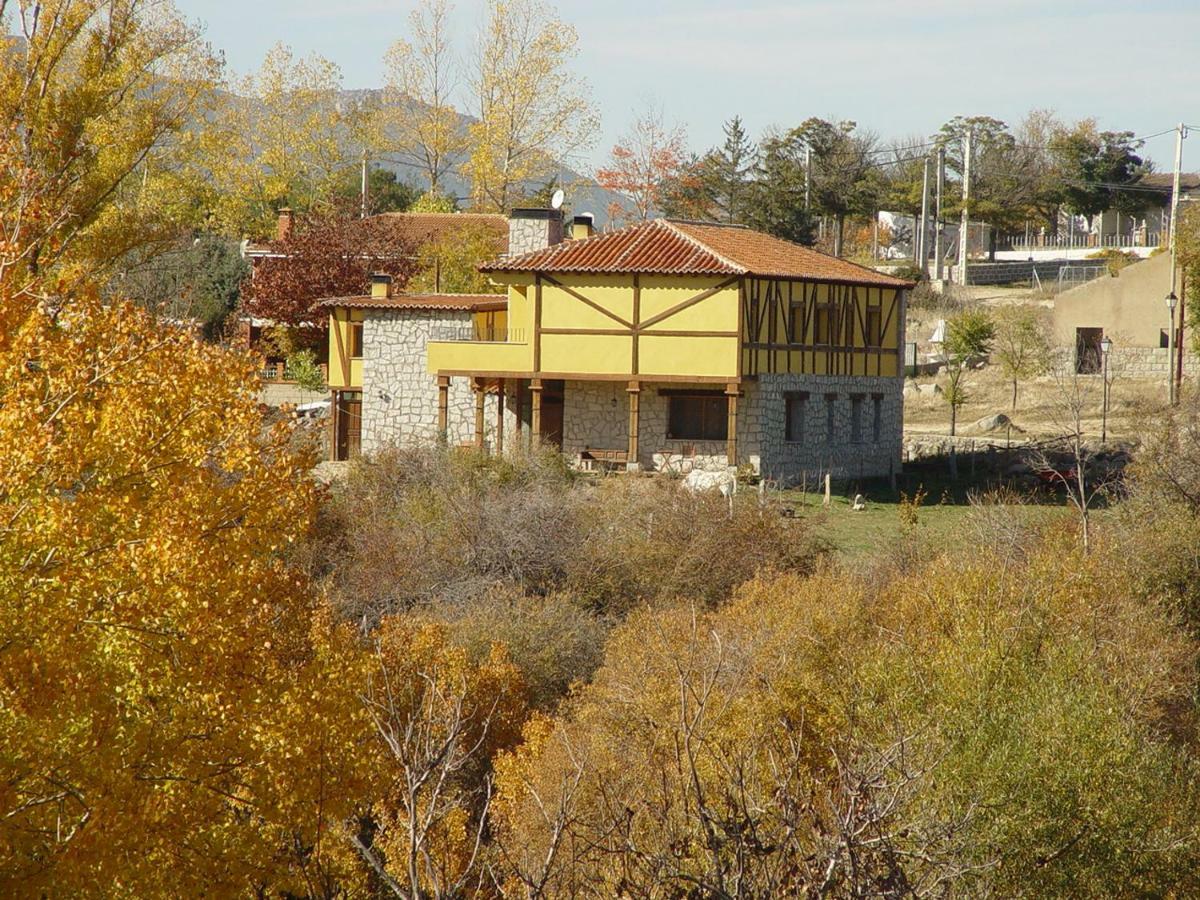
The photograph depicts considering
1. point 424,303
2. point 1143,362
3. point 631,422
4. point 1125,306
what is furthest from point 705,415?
point 1125,306

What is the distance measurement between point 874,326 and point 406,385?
35.5 ft

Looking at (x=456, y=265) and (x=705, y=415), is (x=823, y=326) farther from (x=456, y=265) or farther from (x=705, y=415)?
(x=456, y=265)

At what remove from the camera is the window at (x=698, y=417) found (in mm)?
33562

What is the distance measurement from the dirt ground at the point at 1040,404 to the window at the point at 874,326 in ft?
14.0

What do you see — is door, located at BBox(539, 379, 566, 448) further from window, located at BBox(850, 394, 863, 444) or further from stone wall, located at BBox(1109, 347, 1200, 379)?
stone wall, located at BBox(1109, 347, 1200, 379)

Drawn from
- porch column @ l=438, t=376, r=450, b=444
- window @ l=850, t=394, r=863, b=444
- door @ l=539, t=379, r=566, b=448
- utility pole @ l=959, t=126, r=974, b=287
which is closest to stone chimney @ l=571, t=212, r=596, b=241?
door @ l=539, t=379, r=566, b=448

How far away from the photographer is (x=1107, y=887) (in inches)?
541

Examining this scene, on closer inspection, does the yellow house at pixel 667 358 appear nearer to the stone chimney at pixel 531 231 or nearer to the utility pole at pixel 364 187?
the stone chimney at pixel 531 231

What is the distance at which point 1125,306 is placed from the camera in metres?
45.8

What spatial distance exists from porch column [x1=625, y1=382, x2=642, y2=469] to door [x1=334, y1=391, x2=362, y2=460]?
275 inches

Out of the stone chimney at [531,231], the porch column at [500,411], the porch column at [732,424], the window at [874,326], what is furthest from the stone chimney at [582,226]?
the window at [874,326]

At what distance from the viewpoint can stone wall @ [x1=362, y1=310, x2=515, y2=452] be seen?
3516 cm

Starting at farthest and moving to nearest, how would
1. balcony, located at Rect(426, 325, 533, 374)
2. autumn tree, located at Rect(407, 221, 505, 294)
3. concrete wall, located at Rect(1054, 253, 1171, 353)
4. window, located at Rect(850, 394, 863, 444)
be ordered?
concrete wall, located at Rect(1054, 253, 1171, 353)
autumn tree, located at Rect(407, 221, 505, 294)
window, located at Rect(850, 394, 863, 444)
balcony, located at Rect(426, 325, 533, 374)

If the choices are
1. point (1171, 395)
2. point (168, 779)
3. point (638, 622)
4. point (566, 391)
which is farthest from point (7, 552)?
point (1171, 395)
